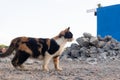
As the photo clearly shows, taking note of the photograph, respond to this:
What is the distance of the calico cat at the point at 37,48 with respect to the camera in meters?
8.18

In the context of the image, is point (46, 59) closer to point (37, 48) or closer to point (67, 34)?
A: point (37, 48)

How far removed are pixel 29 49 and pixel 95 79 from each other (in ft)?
6.45

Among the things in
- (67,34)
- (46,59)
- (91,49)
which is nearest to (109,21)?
(91,49)

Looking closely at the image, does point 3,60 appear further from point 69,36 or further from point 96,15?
point 96,15

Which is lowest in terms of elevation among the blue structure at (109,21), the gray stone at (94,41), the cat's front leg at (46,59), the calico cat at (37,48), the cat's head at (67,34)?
the cat's front leg at (46,59)

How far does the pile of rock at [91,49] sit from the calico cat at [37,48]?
22.4ft

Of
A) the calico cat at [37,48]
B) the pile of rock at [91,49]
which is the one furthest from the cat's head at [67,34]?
the pile of rock at [91,49]

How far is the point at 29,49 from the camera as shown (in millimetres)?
8219

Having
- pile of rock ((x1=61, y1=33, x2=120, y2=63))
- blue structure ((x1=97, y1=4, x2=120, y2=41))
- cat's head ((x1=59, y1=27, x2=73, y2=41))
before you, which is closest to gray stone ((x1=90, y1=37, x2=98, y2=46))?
pile of rock ((x1=61, y1=33, x2=120, y2=63))

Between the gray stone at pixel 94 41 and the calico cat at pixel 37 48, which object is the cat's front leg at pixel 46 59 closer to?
the calico cat at pixel 37 48

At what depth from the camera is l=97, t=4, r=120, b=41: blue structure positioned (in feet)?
73.7

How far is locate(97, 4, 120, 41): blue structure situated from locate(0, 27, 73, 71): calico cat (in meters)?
14.0

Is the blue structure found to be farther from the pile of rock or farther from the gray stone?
the gray stone

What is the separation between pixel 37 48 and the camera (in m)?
8.30
